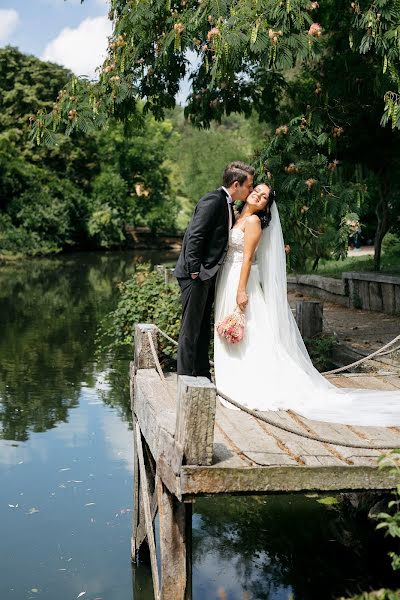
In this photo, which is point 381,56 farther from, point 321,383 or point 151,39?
point 321,383

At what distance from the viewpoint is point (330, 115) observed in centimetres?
1056

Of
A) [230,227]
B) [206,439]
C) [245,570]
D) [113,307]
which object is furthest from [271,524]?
[113,307]

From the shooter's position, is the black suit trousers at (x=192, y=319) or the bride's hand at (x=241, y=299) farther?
the black suit trousers at (x=192, y=319)

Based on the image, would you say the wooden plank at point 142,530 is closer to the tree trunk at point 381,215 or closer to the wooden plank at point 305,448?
the wooden plank at point 305,448

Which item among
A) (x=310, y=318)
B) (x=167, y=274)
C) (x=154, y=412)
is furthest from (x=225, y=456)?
(x=167, y=274)

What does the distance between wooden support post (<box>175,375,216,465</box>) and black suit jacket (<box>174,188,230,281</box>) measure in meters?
2.13

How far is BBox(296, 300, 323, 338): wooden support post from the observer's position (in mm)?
10977

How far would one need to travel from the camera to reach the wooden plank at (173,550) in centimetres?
547

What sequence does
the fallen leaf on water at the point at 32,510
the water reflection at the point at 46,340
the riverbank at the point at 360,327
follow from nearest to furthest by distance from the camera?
Answer: the fallen leaf on water at the point at 32,510, the riverbank at the point at 360,327, the water reflection at the point at 46,340

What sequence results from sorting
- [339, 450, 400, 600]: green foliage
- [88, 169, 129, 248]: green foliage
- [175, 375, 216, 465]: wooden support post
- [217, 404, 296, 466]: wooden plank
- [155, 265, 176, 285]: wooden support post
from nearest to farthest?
1. [339, 450, 400, 600]: green foliage
2. [175, 375, 216, 465]: wooden support post
3. [217, 404, 296, 466]: wooden plank
4. [155, 265, 176, 285]: wooden support post
5. [88, 169, 129, 248]: green foliage

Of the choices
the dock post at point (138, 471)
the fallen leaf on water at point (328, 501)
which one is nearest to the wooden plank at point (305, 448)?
the dock post at point (138, 471)

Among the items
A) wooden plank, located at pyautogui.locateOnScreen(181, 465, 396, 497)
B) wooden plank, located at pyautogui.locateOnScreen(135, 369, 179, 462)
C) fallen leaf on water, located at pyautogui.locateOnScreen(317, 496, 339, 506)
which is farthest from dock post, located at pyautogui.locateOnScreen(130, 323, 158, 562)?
A: wooden plank, located at pyautogui.locateOnScreen(181, 465, 396, 497)

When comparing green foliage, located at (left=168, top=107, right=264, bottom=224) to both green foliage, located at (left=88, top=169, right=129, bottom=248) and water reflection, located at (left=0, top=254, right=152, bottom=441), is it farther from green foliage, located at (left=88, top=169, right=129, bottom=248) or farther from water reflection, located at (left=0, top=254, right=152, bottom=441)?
water reflection, located at (left=0, top=254, right=152, bottom=441)

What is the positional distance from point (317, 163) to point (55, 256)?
40.9m
